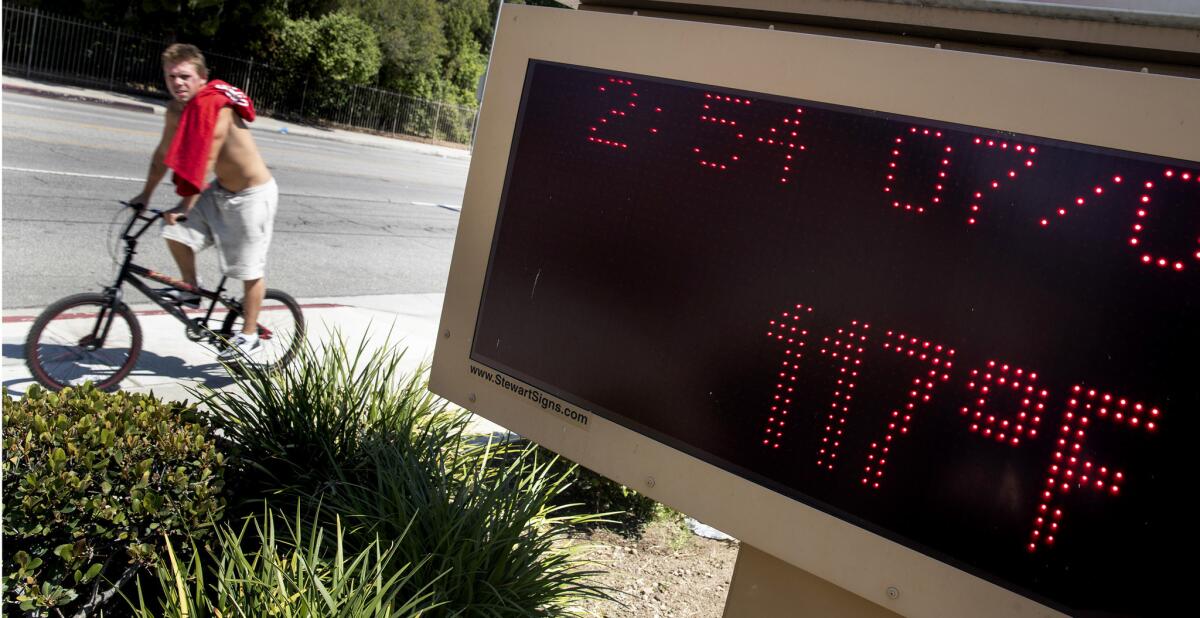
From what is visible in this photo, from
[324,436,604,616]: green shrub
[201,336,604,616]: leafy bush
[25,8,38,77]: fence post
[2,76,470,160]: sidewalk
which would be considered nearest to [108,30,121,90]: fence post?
[2,76,470,160]: sidewalk

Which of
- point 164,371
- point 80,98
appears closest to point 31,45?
point 80,98

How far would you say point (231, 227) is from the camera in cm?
608

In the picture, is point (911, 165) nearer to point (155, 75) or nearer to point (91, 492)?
point (91, 492)

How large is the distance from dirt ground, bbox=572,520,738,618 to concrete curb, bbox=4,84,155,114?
2137 centimetres

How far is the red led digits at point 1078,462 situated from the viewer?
2248mm

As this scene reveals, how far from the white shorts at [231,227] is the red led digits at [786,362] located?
4.18 metres

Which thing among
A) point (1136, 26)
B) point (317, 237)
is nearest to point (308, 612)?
point (1136, 26)

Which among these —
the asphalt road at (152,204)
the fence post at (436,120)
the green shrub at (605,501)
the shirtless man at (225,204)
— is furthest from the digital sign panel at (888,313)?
the fence post at (436,120)

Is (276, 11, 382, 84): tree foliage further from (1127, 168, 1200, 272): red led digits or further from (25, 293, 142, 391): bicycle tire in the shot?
(1127, 168, 1200, 272): red led digits

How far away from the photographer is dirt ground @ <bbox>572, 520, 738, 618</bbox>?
4.80 m

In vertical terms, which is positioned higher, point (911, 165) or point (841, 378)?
point (911, 165)

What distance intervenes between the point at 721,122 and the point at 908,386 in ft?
3.15

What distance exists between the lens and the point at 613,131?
3.22 meters

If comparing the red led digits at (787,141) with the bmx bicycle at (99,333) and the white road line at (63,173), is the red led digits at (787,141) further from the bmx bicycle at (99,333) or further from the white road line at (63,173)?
the white road line at (63,173)
